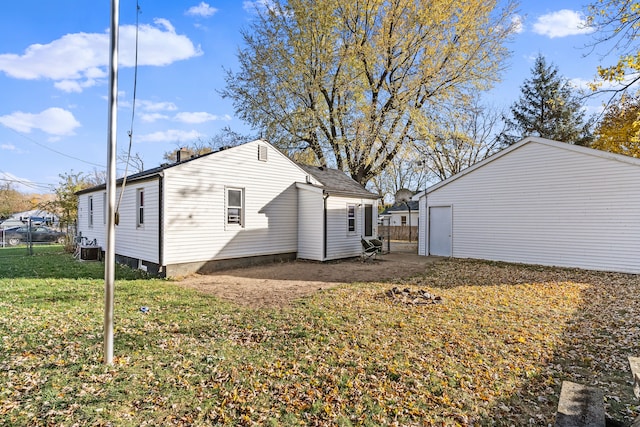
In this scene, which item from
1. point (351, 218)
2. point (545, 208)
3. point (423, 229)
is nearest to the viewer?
point (545, 208)

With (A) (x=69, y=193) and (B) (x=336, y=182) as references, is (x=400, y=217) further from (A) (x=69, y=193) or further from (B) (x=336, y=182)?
(A) (x=69, y=193)

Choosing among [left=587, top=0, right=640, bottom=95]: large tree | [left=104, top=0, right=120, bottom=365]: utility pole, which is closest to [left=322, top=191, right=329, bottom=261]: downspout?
[left=587, top=0, right=640, bottom=95]: large tree

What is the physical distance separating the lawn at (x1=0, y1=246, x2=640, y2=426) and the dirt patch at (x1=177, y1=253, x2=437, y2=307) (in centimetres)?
67

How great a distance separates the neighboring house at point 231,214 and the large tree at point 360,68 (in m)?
5.02

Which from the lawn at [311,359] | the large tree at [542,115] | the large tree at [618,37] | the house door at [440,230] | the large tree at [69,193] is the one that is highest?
the large tree at [542,115]

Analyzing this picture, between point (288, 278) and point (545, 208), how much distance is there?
32.8 feet

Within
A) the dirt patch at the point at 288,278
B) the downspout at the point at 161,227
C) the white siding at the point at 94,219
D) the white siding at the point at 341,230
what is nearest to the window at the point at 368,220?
the white siding at the point at 341,230

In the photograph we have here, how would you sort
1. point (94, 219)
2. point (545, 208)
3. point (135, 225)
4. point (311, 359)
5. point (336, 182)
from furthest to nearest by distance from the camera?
point (336, 182)
point (94, 219)
point (545, 208)
point (135, 225)
point (311, 359)

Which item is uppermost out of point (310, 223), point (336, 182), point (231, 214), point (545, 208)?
point (336, 182)

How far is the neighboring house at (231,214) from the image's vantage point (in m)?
9.92

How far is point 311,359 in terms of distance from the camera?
421 centimetres

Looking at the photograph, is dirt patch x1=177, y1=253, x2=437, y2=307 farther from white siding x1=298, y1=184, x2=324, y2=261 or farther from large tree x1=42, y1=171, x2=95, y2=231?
large tree x1=42, y1=171, x2=95, y2=231

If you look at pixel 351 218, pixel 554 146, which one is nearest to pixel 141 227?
pixel 351 218

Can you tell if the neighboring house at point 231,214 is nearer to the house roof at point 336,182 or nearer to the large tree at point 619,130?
the house roof at point 336,182
